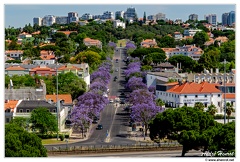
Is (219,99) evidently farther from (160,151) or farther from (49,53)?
(49,53)

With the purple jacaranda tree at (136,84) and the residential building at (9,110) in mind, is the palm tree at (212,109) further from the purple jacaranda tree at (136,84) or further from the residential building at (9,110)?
the residential building at (9,110)

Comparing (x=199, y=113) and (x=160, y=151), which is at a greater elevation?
(x=199, y=113)

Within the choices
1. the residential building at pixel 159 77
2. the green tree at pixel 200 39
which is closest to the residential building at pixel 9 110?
the residential building at pixel 159 77

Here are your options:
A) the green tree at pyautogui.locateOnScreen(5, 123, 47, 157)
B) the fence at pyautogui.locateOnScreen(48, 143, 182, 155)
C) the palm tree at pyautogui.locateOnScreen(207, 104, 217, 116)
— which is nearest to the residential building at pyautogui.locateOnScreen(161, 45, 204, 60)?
the palm tree at pyautogui.locateOnScreen(207, 104, 217, 116)

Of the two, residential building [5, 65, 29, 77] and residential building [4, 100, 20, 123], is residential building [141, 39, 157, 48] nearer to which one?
residential building [5, 65, 29, 77]

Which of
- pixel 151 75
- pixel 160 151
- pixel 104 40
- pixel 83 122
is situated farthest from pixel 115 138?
pixel 104 40

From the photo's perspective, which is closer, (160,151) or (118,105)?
(160,151)
